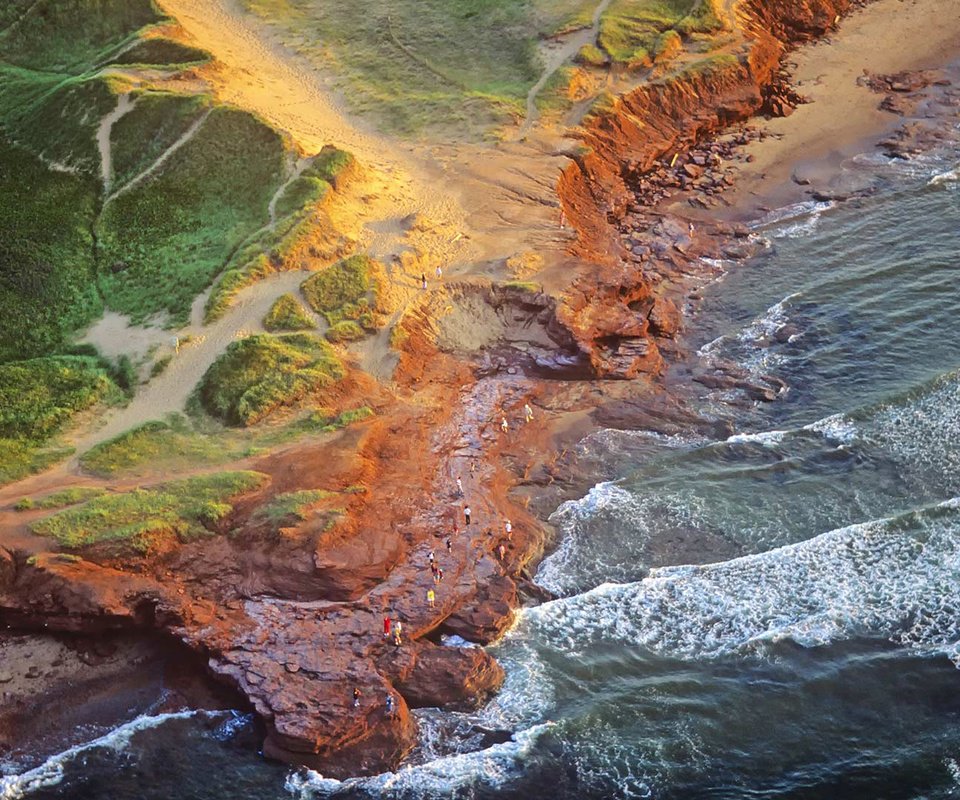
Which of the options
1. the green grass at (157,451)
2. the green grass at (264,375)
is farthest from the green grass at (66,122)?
the green grass at (157,451)

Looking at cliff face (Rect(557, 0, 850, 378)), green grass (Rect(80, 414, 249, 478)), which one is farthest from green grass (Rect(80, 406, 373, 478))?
cliff face (Rect(557, 0, 850, 378))

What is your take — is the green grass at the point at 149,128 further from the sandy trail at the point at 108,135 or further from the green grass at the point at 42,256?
the green grass at the point at 42,256

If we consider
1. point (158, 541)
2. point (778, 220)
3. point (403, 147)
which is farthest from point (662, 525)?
point (403, 147)

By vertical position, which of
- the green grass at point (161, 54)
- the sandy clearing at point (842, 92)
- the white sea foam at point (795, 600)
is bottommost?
the white sea foam at point (795, 600)

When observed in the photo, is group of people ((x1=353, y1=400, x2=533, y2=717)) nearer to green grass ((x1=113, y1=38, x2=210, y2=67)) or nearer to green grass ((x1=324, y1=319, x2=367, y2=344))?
green grass ((x1=324, y1=319, x2=367, y2=344))

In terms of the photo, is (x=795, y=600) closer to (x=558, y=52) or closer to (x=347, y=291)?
(x=347, y=291)

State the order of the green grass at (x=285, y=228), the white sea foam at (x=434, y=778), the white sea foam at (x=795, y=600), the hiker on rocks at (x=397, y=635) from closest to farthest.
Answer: the white sea foam at (x=434, y=778) → the hiker on rocks at (x=397, y=635) → the white sea foam at (x=795, y=600) → the green grass at (x=285, y=228)
